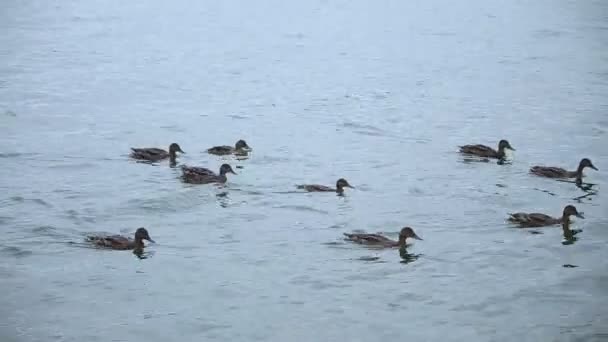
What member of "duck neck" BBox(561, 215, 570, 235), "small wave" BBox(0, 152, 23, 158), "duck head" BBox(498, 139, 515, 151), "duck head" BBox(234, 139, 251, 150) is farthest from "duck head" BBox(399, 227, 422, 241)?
"small wave" BBox(0, 152, 23, 158)

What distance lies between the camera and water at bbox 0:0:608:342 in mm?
16859

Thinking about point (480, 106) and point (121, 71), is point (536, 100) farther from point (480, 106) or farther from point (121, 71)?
point (121, 71)

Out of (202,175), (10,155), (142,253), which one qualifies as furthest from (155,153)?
(142,253)

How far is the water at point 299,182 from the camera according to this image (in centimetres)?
1686

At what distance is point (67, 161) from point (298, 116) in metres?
7.40

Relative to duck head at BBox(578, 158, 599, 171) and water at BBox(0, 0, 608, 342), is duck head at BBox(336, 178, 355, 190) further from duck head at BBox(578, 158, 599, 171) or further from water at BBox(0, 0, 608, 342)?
duck head at BBox(578, 158, 599, 171)

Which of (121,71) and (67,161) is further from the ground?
(121,71)

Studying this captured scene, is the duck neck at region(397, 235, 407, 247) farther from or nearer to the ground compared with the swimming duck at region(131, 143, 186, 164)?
nearer to the ground

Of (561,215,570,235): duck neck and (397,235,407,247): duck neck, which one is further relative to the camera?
(561,215,570,235): duck neck

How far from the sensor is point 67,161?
24984 mm

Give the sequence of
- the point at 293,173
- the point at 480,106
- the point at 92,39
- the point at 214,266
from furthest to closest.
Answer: the point at 92,39, the point at 480,106, the point at 293,173, the point at 214,266

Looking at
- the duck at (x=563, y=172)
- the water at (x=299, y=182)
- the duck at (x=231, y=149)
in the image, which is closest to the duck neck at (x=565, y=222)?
the water at (x=299, y=182)

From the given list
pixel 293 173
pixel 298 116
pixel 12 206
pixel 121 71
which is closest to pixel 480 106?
pixel 298 116

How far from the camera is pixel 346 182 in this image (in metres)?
22.7
